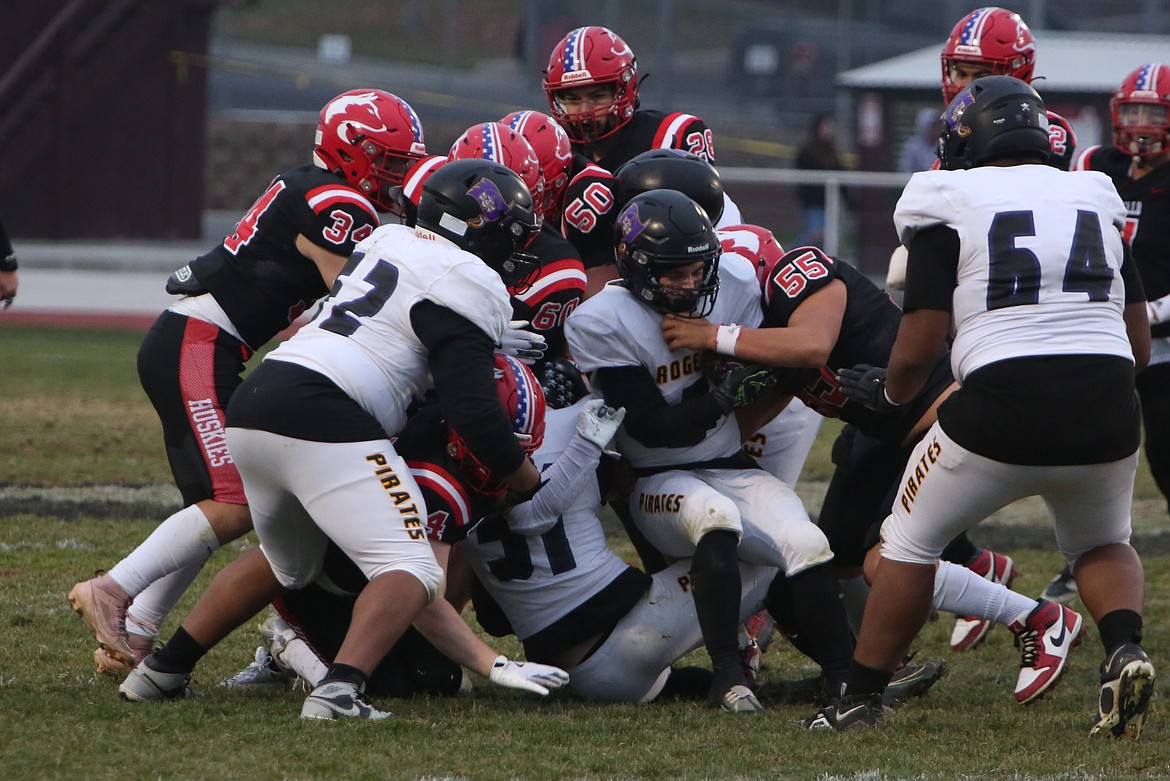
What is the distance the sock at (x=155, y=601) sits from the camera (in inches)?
174

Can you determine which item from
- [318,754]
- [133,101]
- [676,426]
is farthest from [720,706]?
[133,101]

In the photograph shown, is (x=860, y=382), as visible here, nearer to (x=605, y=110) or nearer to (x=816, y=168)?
(x=605, y=110)

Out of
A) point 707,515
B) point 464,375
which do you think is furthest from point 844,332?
point 464,375

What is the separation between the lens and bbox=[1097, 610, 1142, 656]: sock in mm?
3805

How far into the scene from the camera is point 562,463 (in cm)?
420

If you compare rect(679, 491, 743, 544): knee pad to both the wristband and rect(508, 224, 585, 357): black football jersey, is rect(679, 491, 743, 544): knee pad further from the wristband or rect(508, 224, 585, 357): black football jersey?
rect(508, 224, 585, 357): black football jersey

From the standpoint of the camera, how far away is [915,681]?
435 cm

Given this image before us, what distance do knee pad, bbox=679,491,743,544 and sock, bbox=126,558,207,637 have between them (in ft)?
4.48

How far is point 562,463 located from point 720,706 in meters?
0.75

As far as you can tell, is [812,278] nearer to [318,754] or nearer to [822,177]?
[318,754]

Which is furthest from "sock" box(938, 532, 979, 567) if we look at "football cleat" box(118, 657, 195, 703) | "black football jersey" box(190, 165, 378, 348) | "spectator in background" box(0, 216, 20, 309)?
"spectator in background" box(0, 216, 20, 309)

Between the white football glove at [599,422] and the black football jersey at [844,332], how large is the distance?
0.54m

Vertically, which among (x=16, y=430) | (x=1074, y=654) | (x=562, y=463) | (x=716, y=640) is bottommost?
(x=16, y=430)

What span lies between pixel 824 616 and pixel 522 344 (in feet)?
3.51
